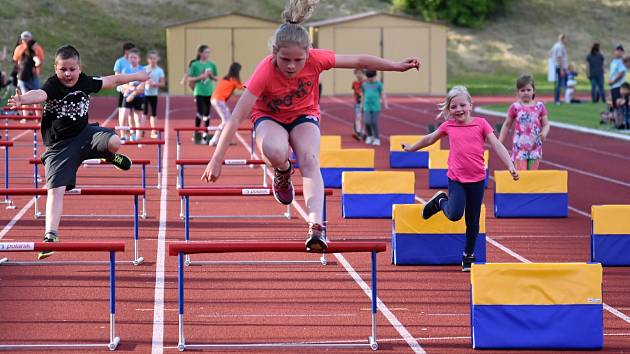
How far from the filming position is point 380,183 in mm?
15953

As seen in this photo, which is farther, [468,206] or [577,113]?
[577,113]

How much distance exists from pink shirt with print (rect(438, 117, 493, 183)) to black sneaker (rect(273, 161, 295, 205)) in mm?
2977

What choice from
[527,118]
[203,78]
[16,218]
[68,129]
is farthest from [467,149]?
[203,78]

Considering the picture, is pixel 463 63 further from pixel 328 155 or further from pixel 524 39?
pixel 328 155

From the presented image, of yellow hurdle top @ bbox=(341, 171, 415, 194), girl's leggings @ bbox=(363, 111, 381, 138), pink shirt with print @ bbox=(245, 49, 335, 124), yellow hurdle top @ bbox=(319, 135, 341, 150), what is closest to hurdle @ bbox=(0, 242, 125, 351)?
pink shirt with print @ bbox=(245, 49, 335, 124)

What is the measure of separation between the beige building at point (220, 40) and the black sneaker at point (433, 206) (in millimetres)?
39947

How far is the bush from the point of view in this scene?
77938 millimetres

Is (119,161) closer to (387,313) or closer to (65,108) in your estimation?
(65,108)

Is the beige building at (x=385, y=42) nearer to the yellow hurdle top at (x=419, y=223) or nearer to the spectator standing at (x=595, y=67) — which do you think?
the spectator standing at (x=595, y=67)

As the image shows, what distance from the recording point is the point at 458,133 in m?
11.9

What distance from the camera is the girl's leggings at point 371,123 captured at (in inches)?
1066

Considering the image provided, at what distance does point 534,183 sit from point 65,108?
23.3 feet

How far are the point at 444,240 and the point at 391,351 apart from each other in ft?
12.3

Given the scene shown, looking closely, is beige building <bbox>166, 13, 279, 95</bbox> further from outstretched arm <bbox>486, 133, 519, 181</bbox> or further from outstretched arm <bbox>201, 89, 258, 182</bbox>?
outstretched arm <bbox>201, 89, 258, 182</bbox>
